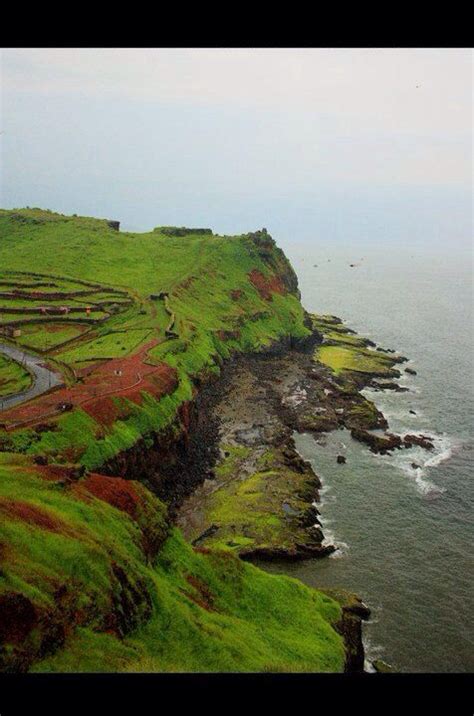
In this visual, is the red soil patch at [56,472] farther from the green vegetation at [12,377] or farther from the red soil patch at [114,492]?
the green vegetation at [12,377]

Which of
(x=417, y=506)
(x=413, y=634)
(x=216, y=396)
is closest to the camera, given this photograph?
(x=413, y=634)

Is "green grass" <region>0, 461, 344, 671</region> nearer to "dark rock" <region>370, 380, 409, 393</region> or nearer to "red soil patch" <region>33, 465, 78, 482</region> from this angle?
"red soil patch" <region>33, 465, 78, 482</region>

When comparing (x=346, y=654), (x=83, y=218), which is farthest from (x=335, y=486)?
(x=83, y=218)

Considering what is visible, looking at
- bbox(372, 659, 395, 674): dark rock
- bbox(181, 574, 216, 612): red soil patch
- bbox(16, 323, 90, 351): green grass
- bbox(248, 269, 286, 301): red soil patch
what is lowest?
bbox(372, 659, 395, 674): dark rock

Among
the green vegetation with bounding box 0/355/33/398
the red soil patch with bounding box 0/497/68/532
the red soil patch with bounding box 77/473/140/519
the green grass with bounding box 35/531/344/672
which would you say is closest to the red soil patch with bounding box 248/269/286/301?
the green vegetation with bounding box 0/355/33/398

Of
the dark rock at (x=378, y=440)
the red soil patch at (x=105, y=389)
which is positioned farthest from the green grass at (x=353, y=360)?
the red soil patch at (x=105, y=389)
